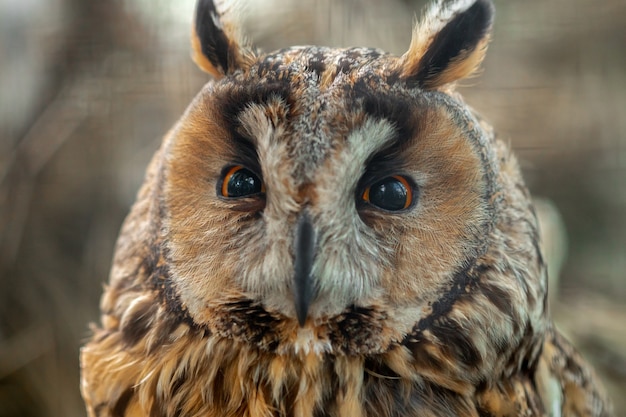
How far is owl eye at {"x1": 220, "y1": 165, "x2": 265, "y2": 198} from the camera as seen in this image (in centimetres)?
84

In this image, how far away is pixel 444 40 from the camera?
88cm

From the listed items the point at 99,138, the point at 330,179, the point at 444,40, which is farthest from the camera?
the point at 99,138

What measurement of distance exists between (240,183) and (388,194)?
0.22 m

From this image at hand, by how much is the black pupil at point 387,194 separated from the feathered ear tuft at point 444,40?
6.4 inches

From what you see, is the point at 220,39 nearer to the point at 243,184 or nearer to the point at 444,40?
the point at 243,184

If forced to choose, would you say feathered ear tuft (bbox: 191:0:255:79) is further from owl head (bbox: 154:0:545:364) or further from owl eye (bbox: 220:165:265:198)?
owl eye (bbox: 220:165:265:198)

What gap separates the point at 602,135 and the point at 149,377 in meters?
2.66

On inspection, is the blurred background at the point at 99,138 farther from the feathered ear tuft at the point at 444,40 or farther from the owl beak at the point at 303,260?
the owl beak at the point at 303,260

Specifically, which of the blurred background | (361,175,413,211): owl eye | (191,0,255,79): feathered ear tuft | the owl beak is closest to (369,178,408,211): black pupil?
(361,175,413,211): owl eye

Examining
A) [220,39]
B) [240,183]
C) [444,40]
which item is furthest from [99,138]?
[444,40]

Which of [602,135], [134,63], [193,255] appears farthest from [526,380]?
[602,135]

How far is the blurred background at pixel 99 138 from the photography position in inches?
91.2

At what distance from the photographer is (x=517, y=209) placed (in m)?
1.05

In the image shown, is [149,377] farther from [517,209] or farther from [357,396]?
[517,209]
